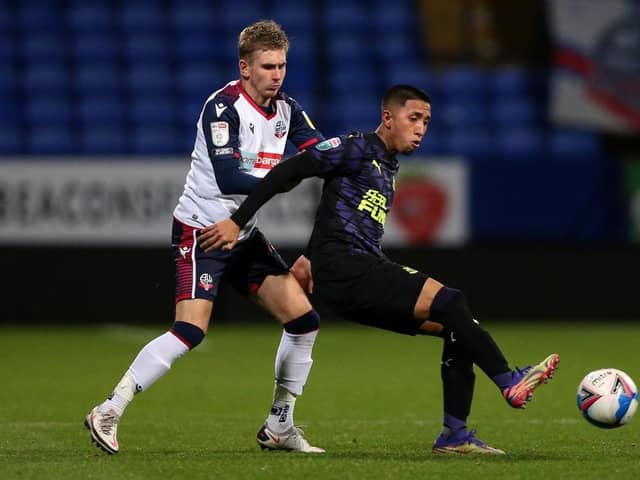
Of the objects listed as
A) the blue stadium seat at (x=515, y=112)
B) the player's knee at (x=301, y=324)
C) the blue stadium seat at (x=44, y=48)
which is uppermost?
the blue stadium seat at (x=44, y=48)

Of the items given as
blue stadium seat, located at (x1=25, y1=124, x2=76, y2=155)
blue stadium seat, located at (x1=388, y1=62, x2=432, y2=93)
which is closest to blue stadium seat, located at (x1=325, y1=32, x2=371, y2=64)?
blue stadium seat, located at (x1=388, y1=62, x2=432, y2=93)

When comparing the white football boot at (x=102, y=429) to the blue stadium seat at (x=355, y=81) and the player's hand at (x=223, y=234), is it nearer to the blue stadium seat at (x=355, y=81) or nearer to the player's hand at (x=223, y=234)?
the player's hand at (x=223, y=234)

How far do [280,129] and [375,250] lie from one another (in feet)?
2.69

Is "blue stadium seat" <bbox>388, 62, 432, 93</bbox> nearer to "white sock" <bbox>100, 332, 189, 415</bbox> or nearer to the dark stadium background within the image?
the dark stadium background

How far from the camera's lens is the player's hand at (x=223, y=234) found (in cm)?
607

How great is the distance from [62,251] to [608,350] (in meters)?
6.19

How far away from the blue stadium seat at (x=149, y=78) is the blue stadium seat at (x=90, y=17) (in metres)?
0.78

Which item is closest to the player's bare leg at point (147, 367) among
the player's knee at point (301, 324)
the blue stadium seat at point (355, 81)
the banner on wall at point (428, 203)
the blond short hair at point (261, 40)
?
the player's knee at point (301, 324)

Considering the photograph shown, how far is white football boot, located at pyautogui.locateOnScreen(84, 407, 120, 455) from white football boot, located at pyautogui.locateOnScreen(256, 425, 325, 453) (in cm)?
78

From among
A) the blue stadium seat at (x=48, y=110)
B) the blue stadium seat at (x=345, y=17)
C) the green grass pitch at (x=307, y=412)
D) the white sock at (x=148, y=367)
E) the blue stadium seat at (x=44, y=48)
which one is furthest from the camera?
the blue stadium seat at (x=345, y=17)

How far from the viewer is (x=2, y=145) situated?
1608cm

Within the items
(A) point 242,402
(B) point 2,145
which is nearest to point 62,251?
(B) point 2,145

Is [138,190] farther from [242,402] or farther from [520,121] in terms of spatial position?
[242,402]

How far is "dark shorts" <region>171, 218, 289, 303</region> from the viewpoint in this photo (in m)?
6.28
